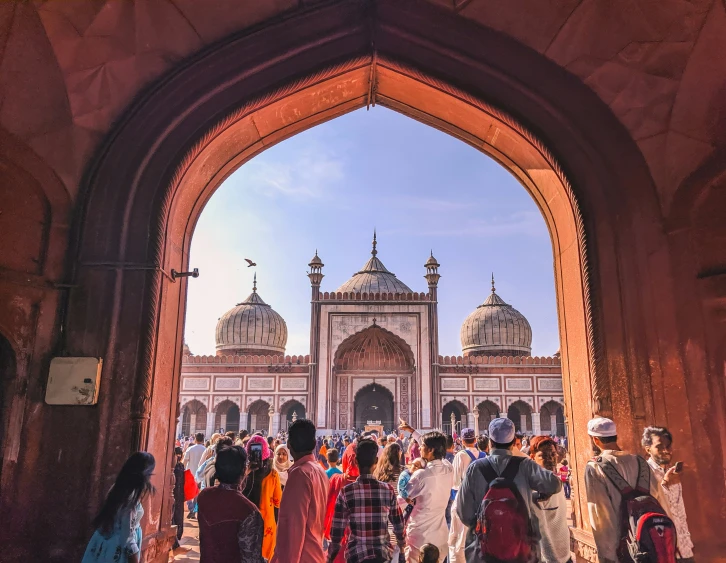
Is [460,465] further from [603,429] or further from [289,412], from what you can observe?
[289,412]

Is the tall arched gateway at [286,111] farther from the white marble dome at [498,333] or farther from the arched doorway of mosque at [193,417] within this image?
the white marble dome at [498,333]

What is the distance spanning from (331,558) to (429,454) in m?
1.17

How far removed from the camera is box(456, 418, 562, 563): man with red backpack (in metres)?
2.28

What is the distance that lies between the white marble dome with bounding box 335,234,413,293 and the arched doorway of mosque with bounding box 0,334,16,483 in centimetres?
2250

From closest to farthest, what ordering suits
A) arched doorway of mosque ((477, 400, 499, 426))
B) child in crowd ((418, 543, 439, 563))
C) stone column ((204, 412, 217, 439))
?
child in crowd ((418, 543, 439, 563))
stone column ((204, 412, 217, 439))
arched doorway of mosque ((477, 400, 499, 426))

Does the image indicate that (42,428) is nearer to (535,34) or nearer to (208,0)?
(208,0)

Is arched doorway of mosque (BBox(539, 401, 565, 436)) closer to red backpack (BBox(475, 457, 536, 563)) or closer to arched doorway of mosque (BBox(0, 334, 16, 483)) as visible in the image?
arched doorway of mosque (BBox(0, 334, 16, 483))

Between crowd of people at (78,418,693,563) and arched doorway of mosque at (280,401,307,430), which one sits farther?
arched doorway of mosque at (280,401,307,430)

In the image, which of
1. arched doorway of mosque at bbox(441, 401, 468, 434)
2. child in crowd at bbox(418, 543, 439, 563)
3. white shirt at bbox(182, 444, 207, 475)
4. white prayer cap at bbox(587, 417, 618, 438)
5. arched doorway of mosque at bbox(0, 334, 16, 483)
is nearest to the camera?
white prayer cap at bbox(587, 417, 618, 438)

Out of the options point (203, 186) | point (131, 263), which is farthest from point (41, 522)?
point (203, 186)

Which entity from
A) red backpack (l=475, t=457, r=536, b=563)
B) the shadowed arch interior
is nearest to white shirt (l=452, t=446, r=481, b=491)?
red backpack (l=475, t=457, r=536, b=563)

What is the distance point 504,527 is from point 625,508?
61 centimetres

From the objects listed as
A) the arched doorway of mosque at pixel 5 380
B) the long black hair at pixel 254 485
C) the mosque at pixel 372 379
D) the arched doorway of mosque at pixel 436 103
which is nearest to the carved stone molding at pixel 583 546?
the arched doorway of mosque at pixel 436 103

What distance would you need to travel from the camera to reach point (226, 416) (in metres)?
24.9
